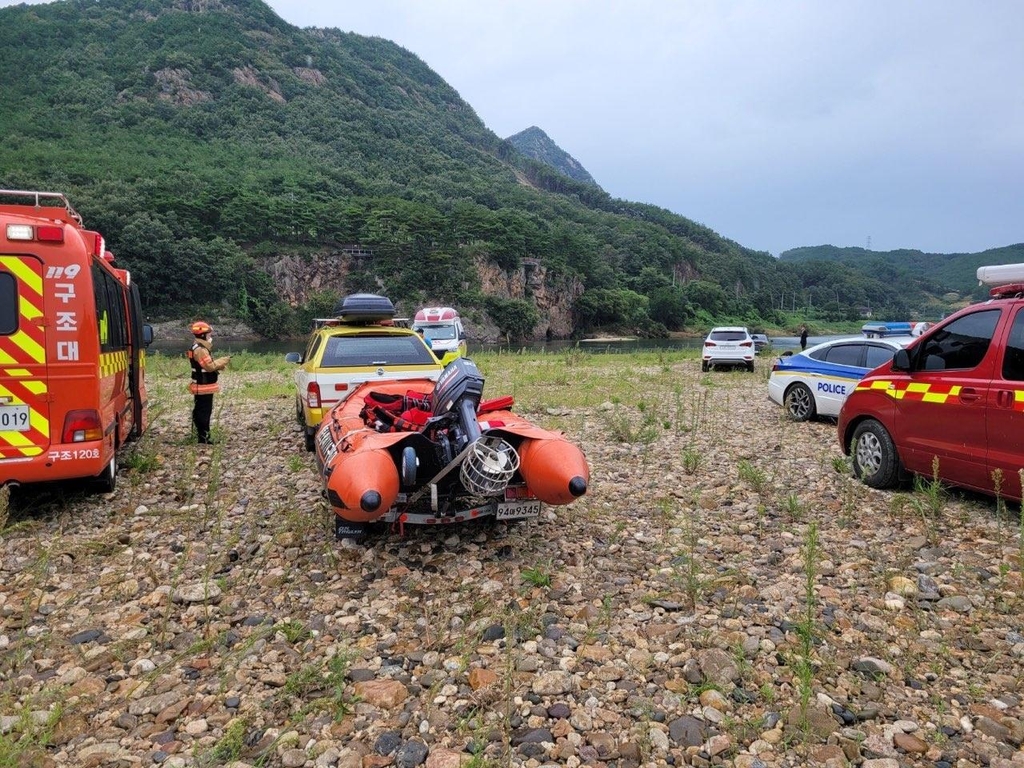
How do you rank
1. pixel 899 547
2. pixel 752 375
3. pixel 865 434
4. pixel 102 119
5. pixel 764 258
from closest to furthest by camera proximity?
pixel 899 547, pixel 865 434, pixel 752 375, pixel 102 119, pixel 764 258

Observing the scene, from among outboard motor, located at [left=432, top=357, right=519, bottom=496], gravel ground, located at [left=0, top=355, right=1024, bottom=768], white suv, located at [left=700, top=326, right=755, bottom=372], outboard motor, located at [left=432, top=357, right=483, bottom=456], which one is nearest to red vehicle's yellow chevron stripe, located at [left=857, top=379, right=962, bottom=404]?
gravel ground, located at [left=0, top=355, right=1024, bottom=768]

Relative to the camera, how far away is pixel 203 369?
8312mm

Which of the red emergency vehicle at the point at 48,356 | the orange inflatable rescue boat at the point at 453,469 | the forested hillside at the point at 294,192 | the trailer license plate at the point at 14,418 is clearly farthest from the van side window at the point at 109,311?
the forested hillside at the point at 294,192

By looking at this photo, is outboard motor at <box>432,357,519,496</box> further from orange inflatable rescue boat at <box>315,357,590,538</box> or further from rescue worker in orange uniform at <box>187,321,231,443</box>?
rescue worker in orange uniform at <box>187,321,231,443</box>

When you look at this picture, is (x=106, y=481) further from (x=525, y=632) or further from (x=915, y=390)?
(x=915, y=390)

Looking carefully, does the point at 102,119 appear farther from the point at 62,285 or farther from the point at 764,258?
the point at 764,258

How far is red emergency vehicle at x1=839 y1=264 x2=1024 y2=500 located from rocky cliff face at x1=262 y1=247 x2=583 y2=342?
74.4 meters

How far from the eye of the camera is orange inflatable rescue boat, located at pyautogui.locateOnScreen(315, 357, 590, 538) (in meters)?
4.17

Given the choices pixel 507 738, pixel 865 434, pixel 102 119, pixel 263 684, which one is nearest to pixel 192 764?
pixel 263 684

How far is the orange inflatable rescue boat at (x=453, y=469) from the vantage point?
164 inches

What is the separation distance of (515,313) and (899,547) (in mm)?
82444

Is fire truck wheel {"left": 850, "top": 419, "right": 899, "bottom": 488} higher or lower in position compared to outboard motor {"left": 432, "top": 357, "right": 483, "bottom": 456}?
lower

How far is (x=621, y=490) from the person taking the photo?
675 centimetres

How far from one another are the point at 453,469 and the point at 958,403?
476 cm
